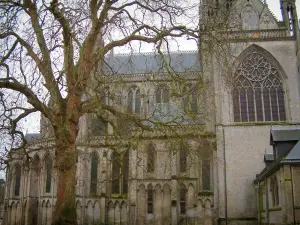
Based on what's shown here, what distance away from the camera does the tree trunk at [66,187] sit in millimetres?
9297

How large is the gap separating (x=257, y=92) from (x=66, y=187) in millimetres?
20957

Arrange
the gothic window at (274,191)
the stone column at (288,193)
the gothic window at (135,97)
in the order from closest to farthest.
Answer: the stone column at (288,193) → the gothic window at (274,191) → the gothic window at (135,97)

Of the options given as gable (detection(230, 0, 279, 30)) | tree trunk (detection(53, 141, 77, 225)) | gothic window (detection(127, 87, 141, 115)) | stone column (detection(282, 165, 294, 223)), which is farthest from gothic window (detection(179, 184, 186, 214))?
tree trunk (detection(53, 141, 77, 225))

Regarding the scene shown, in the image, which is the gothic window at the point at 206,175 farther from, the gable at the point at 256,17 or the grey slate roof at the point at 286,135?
the gable at the point at 256,17

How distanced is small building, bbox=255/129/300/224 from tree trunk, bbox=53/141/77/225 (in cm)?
1055

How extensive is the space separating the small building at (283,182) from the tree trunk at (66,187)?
34.6 feet

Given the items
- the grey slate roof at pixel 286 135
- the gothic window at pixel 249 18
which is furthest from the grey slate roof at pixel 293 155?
the gothic window at pixel 249 18

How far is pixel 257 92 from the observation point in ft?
91.0

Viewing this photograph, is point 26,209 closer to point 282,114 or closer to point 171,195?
point 171,195

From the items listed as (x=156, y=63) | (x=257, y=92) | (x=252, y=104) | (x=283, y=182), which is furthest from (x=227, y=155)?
(x=156, y=63)

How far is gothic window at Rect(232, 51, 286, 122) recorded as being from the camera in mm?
27219

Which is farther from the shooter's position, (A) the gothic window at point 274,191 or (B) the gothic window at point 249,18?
(B) the gothic window at point 249,18

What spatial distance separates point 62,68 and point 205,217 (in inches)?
811

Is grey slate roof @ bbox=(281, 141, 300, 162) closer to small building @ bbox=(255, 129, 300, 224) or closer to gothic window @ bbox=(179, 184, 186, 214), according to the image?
small building @ bbox=(255, 129, 300, 224)
